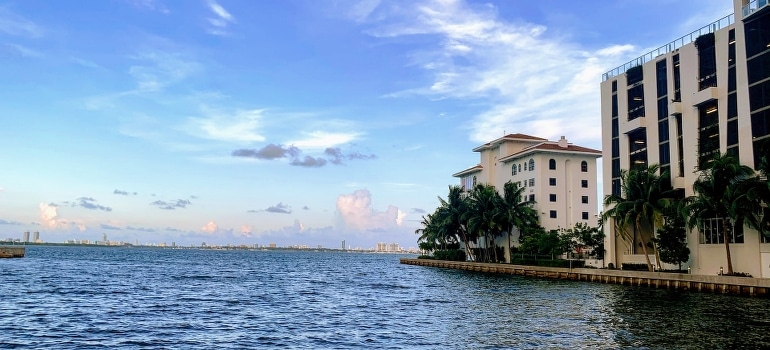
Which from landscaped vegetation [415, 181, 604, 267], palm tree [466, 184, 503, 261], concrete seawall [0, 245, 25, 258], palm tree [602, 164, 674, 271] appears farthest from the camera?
concrete seawall [0, 245, 25, 258]

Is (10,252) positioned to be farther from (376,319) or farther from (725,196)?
(725,196)

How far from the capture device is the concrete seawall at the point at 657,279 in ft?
165

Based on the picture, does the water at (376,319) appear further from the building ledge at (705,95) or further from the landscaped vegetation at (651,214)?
the building ledge at (705,95)

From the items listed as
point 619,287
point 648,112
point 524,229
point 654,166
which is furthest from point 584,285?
point 524,229

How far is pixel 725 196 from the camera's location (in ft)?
178

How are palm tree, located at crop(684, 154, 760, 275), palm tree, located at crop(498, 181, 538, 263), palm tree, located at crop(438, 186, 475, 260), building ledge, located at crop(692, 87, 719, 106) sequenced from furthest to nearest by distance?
palm tree, located at crop(438, 186, 475, 260), palm tree, located at crop(498, 181, 538, 263), building ledge, located at crop(692, 87, 719, 106), palm tree, located at crop(684, 154, 760, 275)

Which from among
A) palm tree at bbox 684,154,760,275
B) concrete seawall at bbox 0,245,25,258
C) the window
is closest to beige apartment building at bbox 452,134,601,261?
the window

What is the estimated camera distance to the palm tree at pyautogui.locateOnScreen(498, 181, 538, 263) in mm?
100625

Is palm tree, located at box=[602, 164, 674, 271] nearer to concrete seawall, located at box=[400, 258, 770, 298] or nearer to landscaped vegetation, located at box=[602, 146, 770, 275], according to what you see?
landscaped vegetation, located at box=[602, 146, 770, 275]

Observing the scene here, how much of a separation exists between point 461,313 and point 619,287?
2848 cm

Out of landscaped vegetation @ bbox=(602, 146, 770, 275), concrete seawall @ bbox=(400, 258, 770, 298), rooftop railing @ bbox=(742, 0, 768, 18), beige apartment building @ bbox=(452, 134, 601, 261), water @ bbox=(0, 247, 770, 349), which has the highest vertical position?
rooftop railing @ bbox=(742, 0, 768, 18)

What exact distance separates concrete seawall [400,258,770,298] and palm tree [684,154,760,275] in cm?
318

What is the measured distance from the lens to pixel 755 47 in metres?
56.2

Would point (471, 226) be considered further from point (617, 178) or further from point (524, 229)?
point (617, 178)
